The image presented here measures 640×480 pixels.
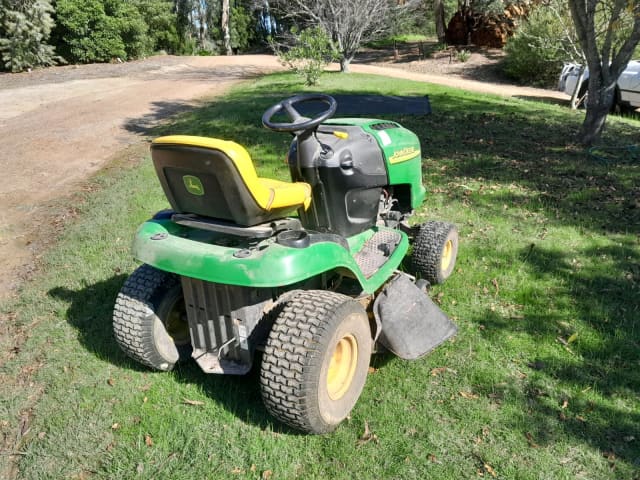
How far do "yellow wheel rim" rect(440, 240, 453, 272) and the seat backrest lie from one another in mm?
1906

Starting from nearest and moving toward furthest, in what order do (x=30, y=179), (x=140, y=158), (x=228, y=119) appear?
(x=30, y=179) → (x=140, y=158) → (x=228, y=119)

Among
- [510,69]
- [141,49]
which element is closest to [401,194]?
[510,69]

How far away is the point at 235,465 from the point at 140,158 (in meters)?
6.71

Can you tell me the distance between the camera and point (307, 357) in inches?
90.1

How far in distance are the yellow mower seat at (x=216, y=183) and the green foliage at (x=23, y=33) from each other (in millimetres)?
20454

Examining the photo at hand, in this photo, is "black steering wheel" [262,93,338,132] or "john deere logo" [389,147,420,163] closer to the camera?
"black steering wheel" [262,93,338,132]

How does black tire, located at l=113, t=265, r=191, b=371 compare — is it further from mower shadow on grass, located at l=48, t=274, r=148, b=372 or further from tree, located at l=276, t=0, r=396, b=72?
tree, located at l=276, t=0, r=396, b=72

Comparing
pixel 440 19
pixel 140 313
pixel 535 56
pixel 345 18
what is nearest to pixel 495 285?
pixel 140 313

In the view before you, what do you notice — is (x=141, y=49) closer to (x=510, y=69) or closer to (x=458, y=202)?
(x=510, y=69)

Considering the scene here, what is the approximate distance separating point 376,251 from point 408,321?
649mm

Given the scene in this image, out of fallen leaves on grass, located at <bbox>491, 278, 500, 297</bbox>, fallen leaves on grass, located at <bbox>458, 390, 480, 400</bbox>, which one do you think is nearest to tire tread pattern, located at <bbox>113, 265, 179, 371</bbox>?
fallen leaves on grass, located at <bbox>458, 390, 480, 400</bbox>

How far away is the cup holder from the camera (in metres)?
2.47

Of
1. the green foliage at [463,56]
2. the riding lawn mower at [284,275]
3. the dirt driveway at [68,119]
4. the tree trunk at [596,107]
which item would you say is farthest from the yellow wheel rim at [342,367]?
the green foliage at [463,56]

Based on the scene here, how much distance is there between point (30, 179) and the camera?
24.8 feet
